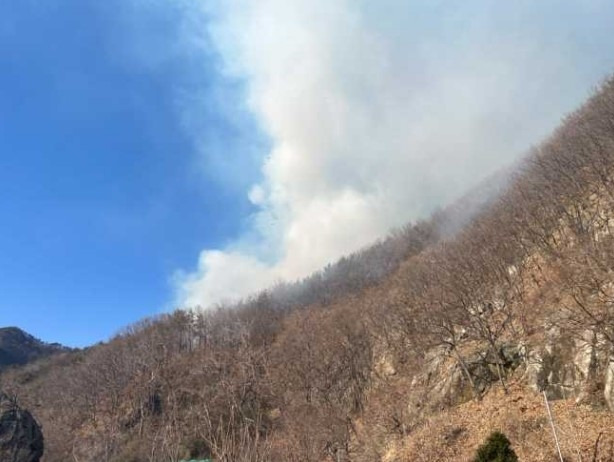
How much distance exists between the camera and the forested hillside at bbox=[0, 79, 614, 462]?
22.7 m

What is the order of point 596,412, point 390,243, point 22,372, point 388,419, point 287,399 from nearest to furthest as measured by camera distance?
point 596,412
point 388,419
point 287,399
point 390,243
point 22,372

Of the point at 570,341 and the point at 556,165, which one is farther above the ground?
the point at 556,165

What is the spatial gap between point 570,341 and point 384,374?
25.3 metres

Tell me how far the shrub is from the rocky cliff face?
30214 mm

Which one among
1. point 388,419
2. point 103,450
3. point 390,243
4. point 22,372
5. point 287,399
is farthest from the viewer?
point 22,372

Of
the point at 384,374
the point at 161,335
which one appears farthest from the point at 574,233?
the point at 161,335

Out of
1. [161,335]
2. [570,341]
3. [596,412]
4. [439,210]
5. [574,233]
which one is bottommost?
[596,412]

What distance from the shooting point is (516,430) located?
76.5ft

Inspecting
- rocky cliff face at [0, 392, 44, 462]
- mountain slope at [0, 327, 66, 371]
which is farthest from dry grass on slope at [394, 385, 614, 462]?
mountain slope at [0, 327, 66, 371]

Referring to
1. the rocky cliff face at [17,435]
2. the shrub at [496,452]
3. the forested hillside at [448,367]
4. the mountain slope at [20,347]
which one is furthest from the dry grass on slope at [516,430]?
the mountain slope at [20,347]

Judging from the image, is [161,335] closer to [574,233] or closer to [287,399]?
→ [287,399]

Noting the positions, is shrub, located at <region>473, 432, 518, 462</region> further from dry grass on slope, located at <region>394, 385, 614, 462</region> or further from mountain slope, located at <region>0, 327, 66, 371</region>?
mountain slope, located at <region>0, 327, 66, 371</region>

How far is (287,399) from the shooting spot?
52.8 m

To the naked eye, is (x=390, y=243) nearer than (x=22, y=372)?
Yes
